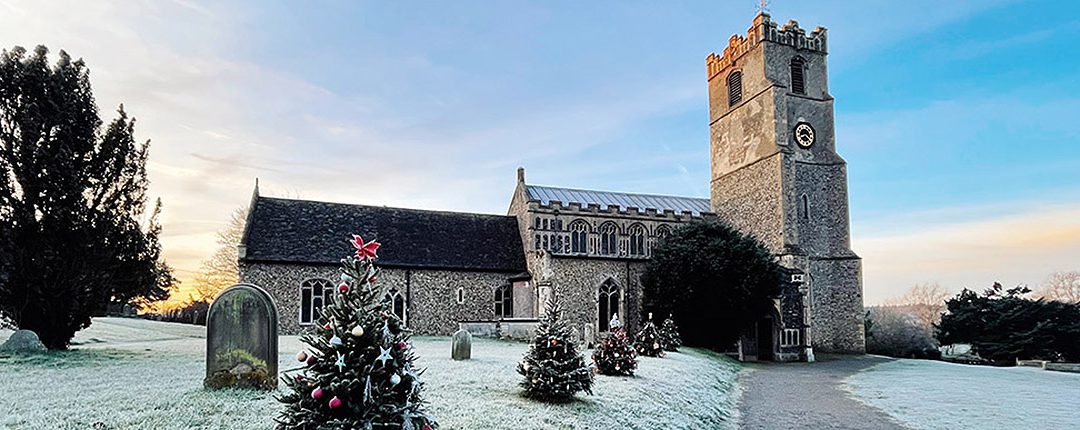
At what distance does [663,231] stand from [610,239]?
3107 millimetres

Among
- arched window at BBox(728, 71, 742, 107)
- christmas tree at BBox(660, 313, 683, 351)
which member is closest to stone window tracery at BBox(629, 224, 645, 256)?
christmas tree at BBox(660, 313, 683, 351)

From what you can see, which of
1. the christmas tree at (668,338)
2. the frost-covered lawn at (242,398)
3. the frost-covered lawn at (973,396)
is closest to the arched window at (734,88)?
the frost-covered lawn at (973,396)

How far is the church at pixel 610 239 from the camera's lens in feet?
91.5

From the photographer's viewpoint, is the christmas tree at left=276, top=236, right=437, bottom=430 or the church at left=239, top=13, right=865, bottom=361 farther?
the church at left=239, top=13, right=865, bottom=361

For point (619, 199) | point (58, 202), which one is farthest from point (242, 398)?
point (619, 199)

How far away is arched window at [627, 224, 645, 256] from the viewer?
32.4 m

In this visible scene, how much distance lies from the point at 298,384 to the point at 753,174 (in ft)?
103

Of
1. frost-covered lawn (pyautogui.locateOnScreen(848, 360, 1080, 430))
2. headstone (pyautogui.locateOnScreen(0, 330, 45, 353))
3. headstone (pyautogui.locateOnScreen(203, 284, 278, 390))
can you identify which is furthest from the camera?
headstone (pyautogui.locateOnScreen(0, 330, 45, 353))

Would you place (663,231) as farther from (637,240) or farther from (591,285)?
(591,285)

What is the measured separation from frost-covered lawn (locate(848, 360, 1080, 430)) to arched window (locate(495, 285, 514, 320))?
570 inches

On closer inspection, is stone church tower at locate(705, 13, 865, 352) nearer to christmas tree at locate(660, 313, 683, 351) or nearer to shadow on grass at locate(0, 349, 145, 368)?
christmas tree at locate(660, 313, 683, 351)

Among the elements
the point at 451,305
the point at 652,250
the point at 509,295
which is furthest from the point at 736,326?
the point at 451,305

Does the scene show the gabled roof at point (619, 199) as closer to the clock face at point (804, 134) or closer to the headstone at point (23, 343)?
the clock face at point (804, 134)

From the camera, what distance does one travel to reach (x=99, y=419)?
26.4 feet
